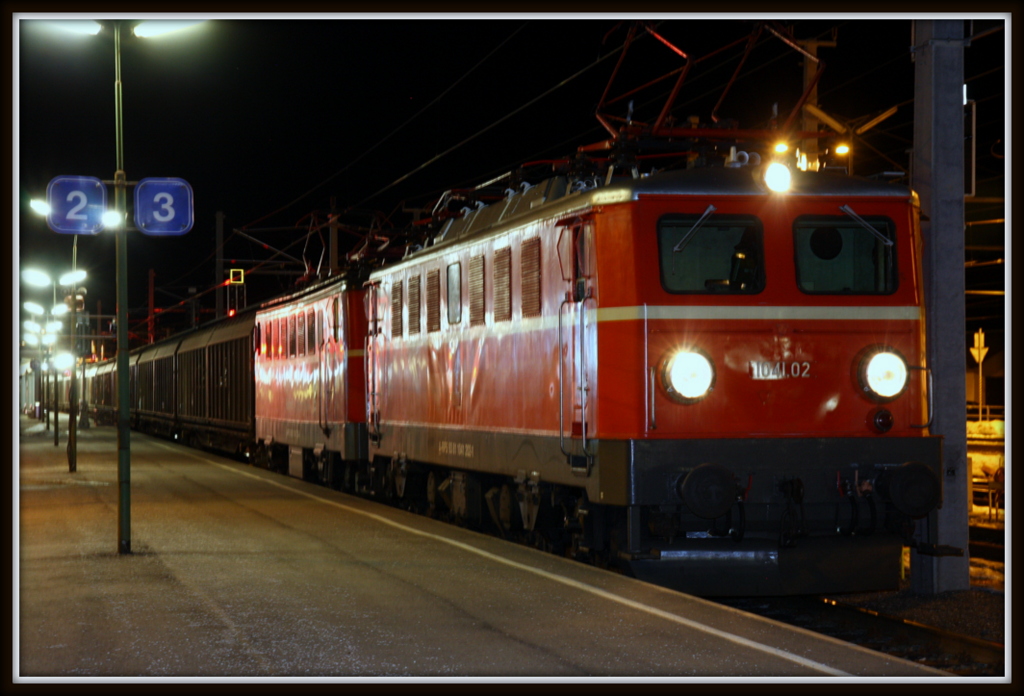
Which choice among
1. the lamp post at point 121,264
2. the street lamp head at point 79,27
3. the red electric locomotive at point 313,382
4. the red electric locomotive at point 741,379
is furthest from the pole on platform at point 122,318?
the red electric locomotive at point 313,382

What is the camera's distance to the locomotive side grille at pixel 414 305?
1466cm

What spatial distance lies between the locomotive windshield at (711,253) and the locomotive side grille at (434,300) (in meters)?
4.46

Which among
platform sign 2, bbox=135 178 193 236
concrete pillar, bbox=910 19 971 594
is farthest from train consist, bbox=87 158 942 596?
platform sign 2, bbox=135 178 193 236

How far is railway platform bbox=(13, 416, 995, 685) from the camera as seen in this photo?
270 inches

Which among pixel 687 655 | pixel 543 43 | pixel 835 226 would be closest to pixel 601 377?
pixel 835 226

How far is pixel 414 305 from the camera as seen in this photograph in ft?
48.5

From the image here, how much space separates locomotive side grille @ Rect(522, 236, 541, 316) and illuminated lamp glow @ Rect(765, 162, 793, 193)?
2164 millimetres

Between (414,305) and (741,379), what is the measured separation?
5913mm

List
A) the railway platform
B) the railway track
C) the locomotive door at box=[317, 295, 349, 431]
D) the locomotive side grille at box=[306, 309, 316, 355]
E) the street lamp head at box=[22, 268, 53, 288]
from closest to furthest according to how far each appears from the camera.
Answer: the railway platform
the railway track
the locomotive door at box=[317, 295, 349, 431]
the locomotive side grille at box=[306, 309, 316, 355]
the street lamp head at box=[22, 268, 53, 288]

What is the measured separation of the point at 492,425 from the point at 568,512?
1.56 meters

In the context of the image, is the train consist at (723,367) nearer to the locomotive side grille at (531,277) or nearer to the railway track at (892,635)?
the locomotive side grille at (531,277)

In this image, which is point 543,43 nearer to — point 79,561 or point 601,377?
point 601,377

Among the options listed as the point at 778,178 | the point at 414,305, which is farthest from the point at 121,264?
the point at 778,178

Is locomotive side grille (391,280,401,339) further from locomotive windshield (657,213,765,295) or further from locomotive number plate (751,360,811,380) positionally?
locomotive number plate (751,360,811,380)
